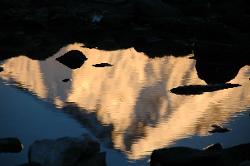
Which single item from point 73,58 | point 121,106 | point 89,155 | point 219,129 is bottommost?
point 219,129

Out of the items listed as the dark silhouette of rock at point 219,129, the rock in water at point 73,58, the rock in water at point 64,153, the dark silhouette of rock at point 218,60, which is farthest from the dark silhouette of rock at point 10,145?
the rock in water at point 73,58

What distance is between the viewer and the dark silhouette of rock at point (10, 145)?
11.9m

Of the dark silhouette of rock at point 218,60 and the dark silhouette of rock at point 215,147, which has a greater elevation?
the dark silhouette of rock at point 218,60

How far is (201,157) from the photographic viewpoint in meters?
10.1

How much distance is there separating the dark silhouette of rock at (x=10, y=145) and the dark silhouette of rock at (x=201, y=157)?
135 inches

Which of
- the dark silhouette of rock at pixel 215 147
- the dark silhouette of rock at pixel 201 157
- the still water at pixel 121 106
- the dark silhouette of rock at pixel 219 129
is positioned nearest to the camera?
the dark silhouette of rock at pixel 201 157

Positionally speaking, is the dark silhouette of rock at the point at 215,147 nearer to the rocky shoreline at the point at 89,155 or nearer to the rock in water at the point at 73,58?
the rocky shoreline at the point at 89,155

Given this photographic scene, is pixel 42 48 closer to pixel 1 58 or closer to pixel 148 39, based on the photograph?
pixel 1 58

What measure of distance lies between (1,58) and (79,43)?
16.8ft

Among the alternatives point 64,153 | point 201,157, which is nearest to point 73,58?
point 64,153

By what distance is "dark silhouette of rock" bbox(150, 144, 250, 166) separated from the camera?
10.1m

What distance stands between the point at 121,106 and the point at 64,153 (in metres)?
6.49

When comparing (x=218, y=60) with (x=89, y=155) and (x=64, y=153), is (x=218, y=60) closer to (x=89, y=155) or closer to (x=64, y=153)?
(x=89, y=155)

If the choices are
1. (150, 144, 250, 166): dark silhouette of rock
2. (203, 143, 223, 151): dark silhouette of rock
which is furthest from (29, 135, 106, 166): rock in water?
(203, 143, 223, 151): dark silhouette of rock
